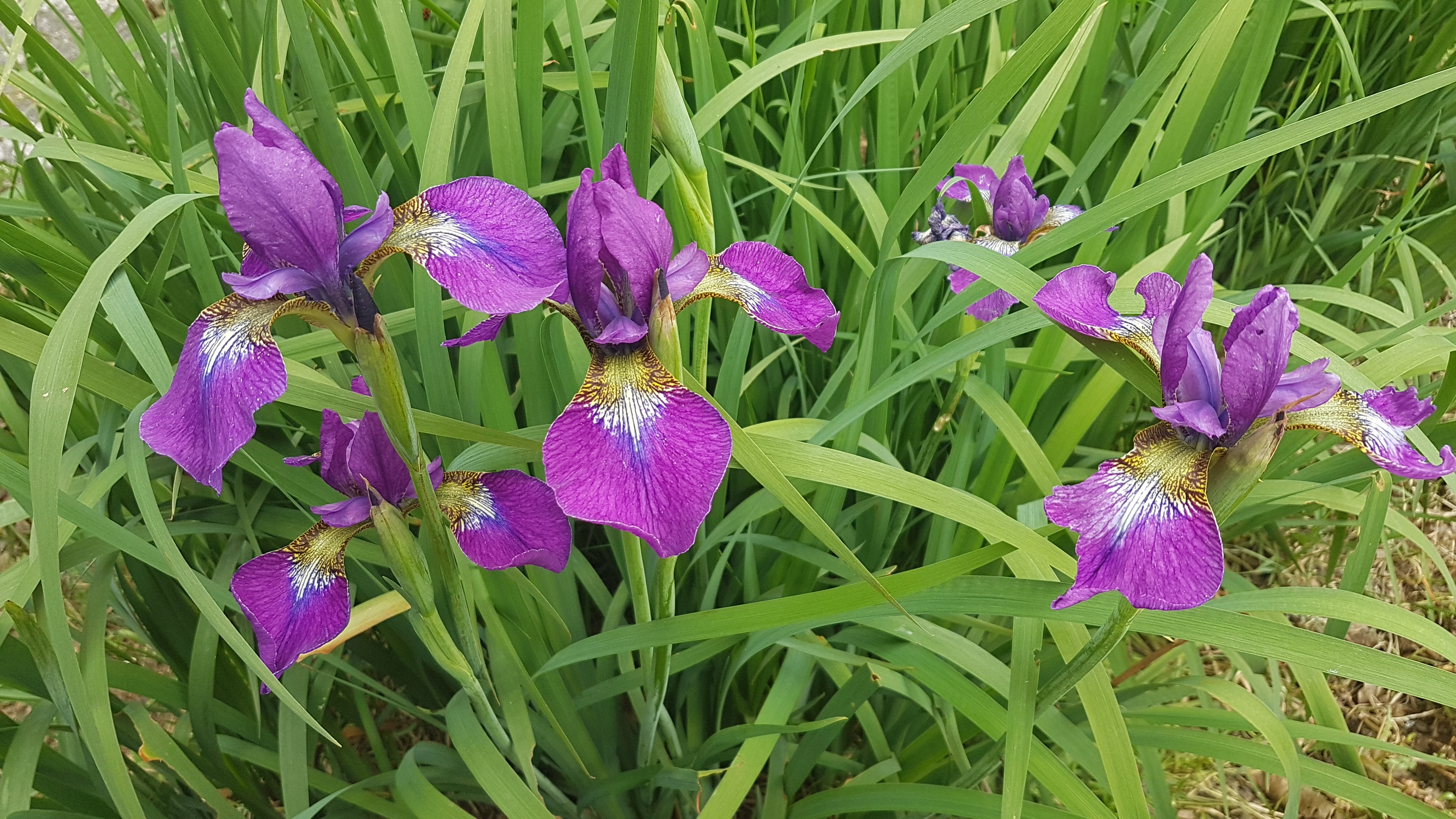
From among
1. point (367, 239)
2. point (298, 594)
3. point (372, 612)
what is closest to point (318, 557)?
point (298, 594)

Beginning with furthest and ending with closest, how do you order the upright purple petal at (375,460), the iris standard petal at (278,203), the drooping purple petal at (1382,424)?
the upright purple petal at (375,460) < the drooping purple petal at (1382,424) < the iris standard petal at (278,203)

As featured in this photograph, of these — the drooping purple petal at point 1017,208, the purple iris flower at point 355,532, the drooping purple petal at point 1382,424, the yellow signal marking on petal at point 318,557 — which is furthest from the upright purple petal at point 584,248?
the drooping purple petal at point 1017,208

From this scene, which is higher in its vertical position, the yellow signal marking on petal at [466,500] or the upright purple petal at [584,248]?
the upright purple petal at [584,248]

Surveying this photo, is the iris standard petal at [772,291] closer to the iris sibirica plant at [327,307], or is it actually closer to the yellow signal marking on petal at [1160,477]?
the iris sibirica plant at [327,307]

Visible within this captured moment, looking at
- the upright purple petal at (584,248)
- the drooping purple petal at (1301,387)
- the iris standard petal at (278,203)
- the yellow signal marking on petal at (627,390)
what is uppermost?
the iris standard petal at (278,203)

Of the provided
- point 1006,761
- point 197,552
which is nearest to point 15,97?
point 197,552

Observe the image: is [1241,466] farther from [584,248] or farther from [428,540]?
[428,540]

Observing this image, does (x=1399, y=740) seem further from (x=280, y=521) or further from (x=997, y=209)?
(x=280, y=521)

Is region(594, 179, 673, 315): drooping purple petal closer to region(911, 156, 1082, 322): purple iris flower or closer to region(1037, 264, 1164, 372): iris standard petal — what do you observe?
region(1037, 264, 1164, 372): iris standard petal
